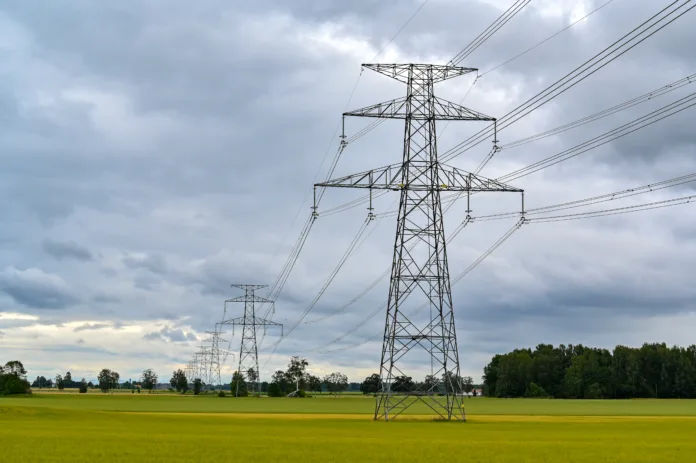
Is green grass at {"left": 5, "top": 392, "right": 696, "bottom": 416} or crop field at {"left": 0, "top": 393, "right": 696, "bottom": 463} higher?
green grass at {"left": 5, "top": 392, "right": 696, "bottom": 416}

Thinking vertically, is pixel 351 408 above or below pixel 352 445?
above

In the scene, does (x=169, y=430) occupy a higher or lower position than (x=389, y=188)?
lower

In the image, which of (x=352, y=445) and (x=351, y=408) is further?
(x=351, y=408)

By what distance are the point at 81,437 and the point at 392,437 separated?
1962cm

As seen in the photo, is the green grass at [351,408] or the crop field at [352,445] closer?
the crop field at [352,445]

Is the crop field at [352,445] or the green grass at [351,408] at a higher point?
the green grass at [351,408]

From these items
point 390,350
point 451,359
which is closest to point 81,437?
point 390,350

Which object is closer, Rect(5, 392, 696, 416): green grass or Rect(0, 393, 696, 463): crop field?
Rect(0, 393, 696, 463): crop field

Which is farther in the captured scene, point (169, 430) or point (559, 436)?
point (169, 430)

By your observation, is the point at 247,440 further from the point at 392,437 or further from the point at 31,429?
the point at 31,429

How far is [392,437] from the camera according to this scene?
173 feet

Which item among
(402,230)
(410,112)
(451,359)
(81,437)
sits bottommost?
(81,437)

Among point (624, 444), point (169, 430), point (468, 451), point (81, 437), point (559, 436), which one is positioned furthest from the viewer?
point (169, 430)

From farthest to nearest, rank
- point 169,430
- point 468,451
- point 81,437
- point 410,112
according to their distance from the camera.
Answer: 1. point 410,112
2. point 169,430
3. point 81,437
4. point 468,451
